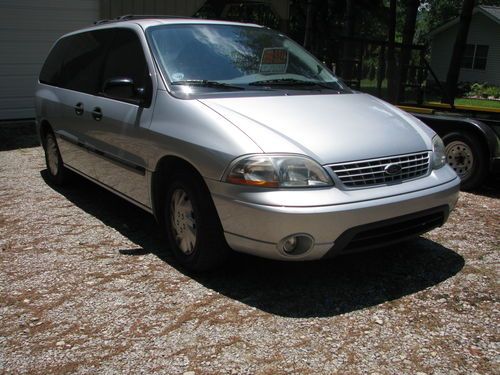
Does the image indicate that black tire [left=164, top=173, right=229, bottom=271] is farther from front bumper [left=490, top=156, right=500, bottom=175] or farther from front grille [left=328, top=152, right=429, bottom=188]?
front bumper [left=490, top=156, right=500, bottom=175]

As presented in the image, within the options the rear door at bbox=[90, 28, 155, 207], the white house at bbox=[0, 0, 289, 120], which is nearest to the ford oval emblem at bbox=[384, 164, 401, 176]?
the rear door at bbox=[90, 28, 155, 207]

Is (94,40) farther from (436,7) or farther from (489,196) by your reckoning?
(436,7)

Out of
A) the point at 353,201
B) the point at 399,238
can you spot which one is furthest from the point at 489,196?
the point at 353,201

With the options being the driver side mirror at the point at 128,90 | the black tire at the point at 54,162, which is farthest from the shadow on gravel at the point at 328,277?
the black tire at the point at 54,162

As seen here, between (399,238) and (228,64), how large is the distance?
1879 mm

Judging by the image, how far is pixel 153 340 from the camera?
309 centimetres

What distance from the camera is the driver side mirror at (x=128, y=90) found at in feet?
13.5

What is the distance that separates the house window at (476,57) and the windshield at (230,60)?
30.2 meters

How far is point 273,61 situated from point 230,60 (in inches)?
16.5

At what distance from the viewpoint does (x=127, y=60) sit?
180 inches

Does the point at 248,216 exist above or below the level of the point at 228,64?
below

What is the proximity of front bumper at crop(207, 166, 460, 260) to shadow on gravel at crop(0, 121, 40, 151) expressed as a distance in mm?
6753

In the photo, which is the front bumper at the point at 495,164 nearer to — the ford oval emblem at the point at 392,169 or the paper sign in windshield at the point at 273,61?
the paper sign in windshield at the point at 273,61

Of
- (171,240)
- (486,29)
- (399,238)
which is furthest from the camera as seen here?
(486,29)
